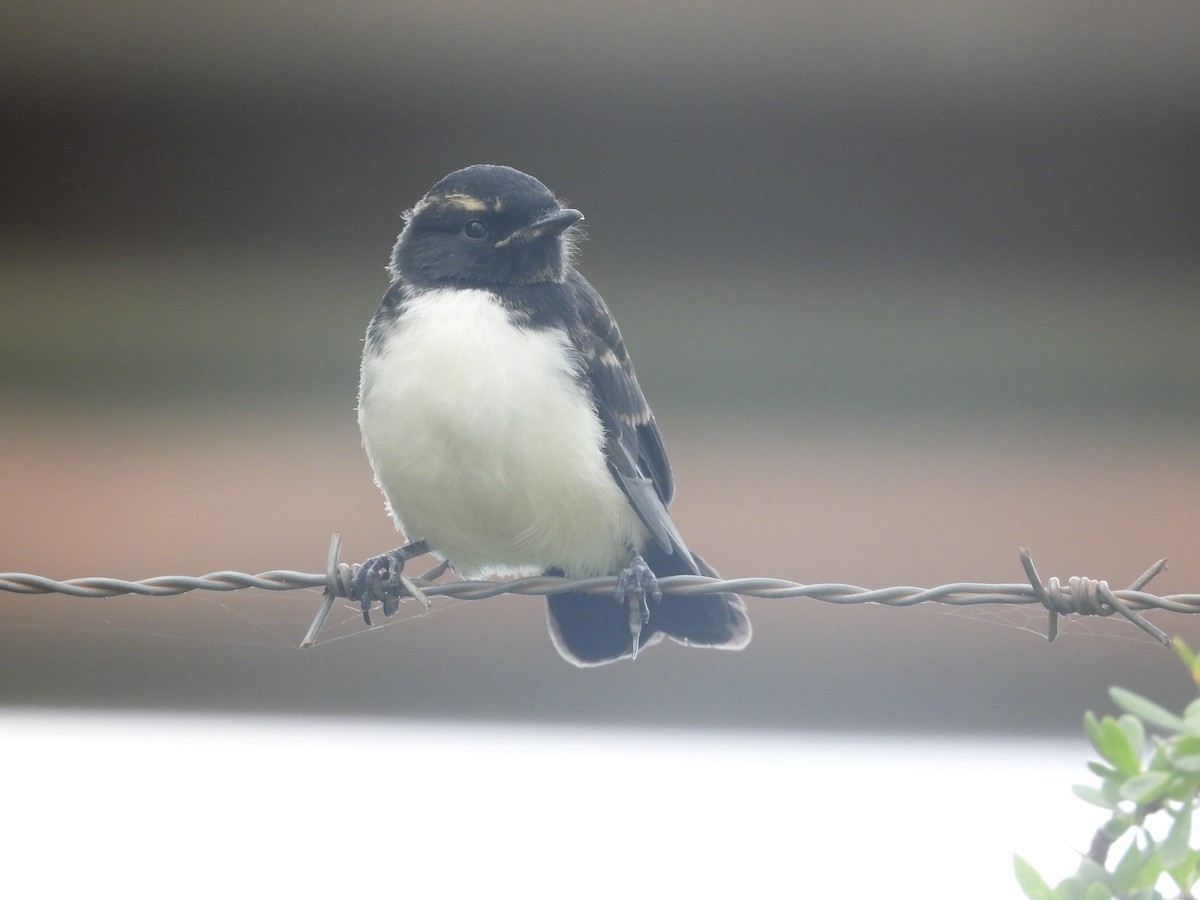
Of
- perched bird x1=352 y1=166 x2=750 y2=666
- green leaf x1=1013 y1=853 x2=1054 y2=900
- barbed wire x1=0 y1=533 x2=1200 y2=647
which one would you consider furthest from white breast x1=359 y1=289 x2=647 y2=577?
green leaf x1=1013 y1=853 x2=1054 y2=900

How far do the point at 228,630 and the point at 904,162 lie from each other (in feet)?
7.18

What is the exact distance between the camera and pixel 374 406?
2631 mm

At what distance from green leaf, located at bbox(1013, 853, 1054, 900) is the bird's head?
2.09 meters

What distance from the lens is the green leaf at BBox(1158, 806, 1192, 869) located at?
83cm

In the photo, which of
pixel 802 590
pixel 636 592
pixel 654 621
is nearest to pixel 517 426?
pixel 636 592

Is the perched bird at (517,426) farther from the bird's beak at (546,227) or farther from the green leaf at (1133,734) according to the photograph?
the green leaf at (1133,734)

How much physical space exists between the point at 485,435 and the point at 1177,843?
183cm

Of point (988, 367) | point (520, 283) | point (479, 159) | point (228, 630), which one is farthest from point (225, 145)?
point (988, 367)

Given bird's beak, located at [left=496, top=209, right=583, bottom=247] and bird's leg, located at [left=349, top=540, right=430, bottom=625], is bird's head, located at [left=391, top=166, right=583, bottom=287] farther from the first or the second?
bird's leg, located at [left=349, top=540, right=430, bottom=625]

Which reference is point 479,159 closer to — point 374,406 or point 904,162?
point 374,406

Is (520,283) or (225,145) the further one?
(225,145)

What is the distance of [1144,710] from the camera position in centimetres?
82

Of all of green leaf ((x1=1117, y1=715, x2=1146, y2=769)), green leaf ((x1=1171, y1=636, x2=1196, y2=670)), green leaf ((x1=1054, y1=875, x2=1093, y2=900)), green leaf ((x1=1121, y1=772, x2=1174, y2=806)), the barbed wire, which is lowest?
green leaf ((x1=1054, y1=875, x2=1093, y2=900))

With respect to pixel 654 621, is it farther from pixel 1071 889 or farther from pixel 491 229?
pixel 1071 889
